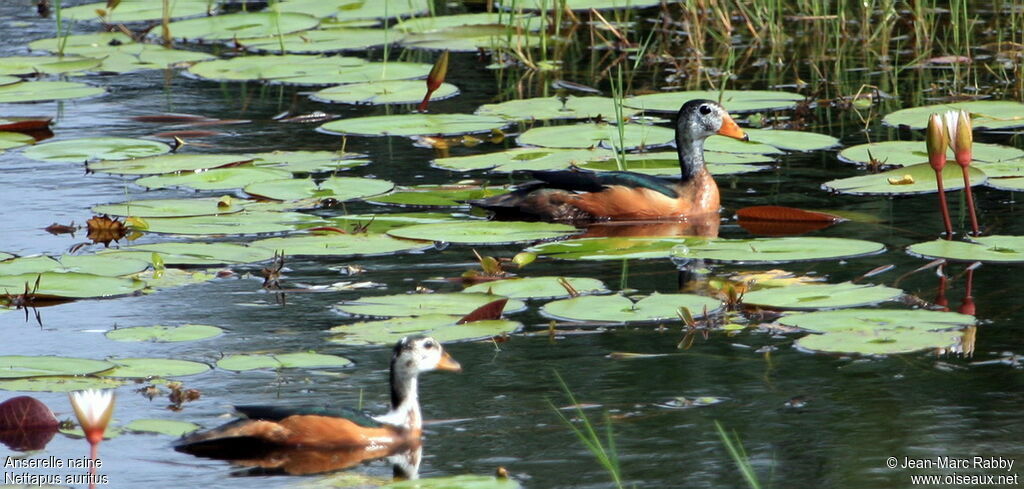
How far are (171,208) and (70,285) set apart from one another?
167cm

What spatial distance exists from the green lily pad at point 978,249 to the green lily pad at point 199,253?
311 cm

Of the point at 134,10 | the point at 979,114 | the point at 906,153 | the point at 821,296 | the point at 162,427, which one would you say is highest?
the point at 134,10

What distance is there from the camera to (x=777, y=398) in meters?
5.73

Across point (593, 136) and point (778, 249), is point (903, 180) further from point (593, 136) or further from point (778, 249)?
point (593, 136)

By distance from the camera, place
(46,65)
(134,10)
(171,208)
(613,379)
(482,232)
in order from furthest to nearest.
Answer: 1. (134,10)
2. (46,65)
3. (171,208)
4. (482,232)
5. (613,379)

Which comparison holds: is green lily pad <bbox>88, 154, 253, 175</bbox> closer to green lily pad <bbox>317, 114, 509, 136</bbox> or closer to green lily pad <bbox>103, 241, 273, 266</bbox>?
green lily pad <bbox>317, 114, 509, 136</bbox>

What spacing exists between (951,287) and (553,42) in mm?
8274

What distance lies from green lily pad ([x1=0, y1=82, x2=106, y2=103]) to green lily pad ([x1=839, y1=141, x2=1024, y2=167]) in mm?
5980

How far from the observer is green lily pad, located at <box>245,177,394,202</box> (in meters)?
9.12

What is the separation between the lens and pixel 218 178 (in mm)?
9547

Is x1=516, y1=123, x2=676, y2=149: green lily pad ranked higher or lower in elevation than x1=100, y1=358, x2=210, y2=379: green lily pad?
higher

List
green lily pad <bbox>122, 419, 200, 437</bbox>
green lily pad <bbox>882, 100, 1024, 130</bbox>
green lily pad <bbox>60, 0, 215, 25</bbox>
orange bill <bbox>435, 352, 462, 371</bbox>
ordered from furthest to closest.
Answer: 1. green lily pad <bbox>60, 0, 215, 25</bbox>
2. green lily pad <bbox>882, 100, 1024, 130</bbox>
3. orange bill <bbox>435, 352, 462, 371</bbox>
4. green lily pad <bbox>122, 419, 200, 437</bbox>

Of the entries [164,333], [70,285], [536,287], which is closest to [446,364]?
[164,333]

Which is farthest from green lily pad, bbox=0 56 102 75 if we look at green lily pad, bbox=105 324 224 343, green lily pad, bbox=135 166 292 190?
green lily pad, bbox=105 324 224 343
